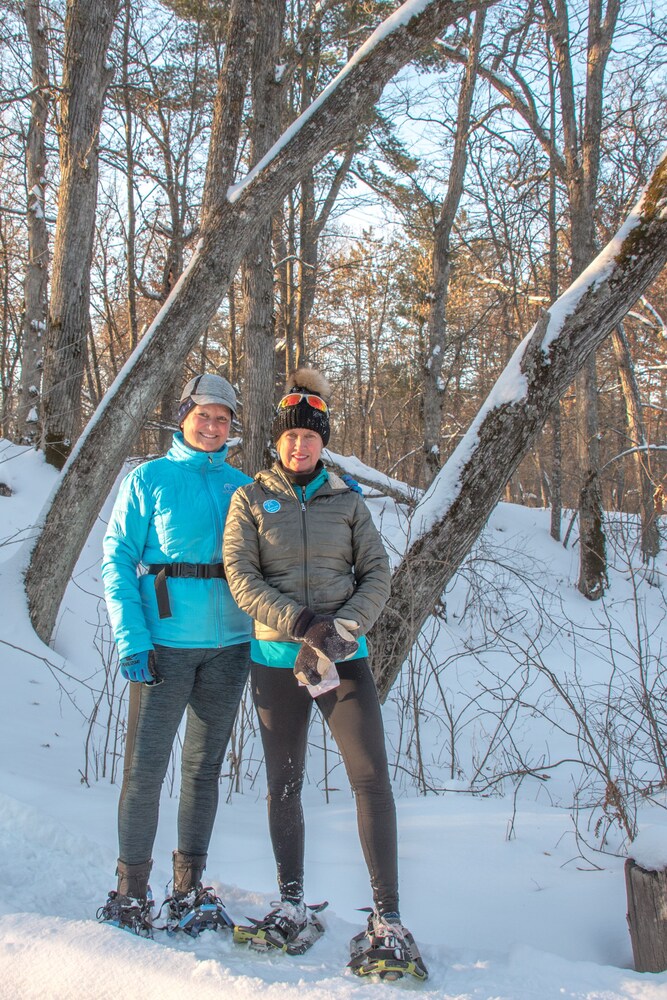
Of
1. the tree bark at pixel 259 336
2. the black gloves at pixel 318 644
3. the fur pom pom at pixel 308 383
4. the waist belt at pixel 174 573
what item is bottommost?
the black gloves at pixel 318 644

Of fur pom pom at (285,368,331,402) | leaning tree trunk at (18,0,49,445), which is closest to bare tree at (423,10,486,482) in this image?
leaning tree trunk at (18,0,49,445)

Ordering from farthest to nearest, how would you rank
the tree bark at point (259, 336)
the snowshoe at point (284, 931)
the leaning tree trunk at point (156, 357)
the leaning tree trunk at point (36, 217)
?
the leaning tree trunk at point (36, 217) → the tree bark at point (259, 336) → the leaning tree trunk at point (156, 357) → the snowshoe at point (284, 931)

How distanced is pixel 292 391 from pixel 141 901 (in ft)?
5.91

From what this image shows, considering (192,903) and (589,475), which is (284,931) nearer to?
(192,903)

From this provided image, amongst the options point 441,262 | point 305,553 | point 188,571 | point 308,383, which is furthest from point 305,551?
point 441,262

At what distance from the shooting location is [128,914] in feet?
7.29

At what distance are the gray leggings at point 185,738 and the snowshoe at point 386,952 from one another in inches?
→ 25.0

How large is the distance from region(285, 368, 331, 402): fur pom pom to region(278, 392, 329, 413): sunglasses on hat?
0.04 m

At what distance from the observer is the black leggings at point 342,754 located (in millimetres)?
2221

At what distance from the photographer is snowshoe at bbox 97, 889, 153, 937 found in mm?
2205

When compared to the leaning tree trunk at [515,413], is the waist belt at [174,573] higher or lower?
lower

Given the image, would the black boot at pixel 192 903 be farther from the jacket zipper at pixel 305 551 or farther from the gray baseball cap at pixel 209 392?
the gray baseball cap at pixel 209 392

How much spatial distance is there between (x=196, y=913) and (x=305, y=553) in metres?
1.23

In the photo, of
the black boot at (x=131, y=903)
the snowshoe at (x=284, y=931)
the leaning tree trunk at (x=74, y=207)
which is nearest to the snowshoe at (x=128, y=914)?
the black boot at (x=131, y=903)
